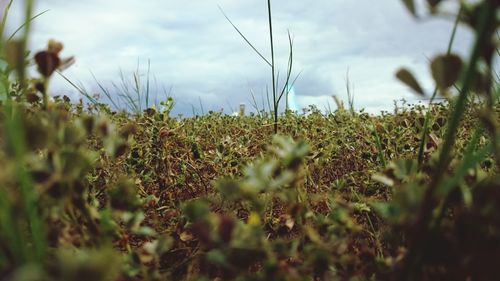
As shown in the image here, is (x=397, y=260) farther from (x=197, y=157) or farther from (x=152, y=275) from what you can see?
(x=197, y=157)

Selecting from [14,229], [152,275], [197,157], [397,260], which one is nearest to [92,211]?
[152,275]

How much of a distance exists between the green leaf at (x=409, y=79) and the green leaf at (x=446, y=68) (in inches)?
1.4

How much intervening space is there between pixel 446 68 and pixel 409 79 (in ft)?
0.22

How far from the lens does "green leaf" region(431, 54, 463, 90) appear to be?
77cm

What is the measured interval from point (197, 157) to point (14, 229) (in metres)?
2.37

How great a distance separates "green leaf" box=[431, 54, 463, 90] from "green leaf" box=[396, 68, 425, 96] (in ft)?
0.12

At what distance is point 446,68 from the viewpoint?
778 mm

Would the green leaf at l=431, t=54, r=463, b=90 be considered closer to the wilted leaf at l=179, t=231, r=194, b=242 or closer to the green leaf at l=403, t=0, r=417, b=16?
the green leaf at l=403, t=0, r=417, b=16

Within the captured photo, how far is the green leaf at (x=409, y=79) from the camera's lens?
831mm

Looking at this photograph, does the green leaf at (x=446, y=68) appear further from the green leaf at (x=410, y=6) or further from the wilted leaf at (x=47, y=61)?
the wilted leaf at (x=47, y=61)

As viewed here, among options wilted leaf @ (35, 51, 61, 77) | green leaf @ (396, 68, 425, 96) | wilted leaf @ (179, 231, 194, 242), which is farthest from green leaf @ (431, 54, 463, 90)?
wilted leaf @ (179, 231, 194, 242)

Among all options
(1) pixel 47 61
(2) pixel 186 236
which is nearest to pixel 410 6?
(1) pixel 47 61

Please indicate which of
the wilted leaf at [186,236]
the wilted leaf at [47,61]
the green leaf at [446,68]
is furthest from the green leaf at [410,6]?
the wilted leaf at [186,236]

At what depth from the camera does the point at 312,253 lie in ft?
3.06
